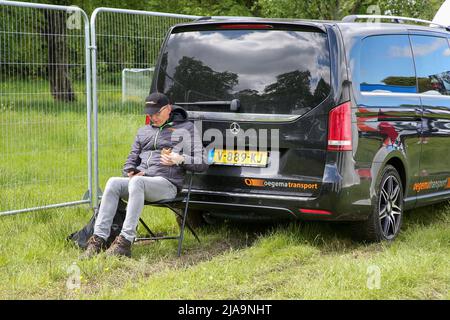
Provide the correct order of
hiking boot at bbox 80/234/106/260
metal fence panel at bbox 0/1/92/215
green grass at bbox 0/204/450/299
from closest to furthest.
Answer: green grass at bbox 0/204/450/299
hiking boot at bbox 80/234/106/260
metal fence panel at bbox 0/1/92/215

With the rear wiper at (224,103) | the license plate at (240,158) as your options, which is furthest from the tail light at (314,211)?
the rear wiper at (224,103)

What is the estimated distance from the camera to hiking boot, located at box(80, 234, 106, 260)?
6.23 metres

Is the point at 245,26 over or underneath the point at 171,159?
over

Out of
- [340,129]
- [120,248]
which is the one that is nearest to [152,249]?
[120,248]

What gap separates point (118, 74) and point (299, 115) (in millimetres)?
2858

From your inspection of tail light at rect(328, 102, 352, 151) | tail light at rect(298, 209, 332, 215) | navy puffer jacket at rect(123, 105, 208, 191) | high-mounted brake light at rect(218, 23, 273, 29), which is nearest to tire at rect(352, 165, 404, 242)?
tail light at rect(298, 209, 332, 215)

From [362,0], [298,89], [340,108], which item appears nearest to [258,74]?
[298,89]

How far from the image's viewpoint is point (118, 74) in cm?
857

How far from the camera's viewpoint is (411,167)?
24.0 feet

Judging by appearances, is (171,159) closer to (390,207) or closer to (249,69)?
(249,69)

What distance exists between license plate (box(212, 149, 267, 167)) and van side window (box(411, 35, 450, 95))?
6.54 ft

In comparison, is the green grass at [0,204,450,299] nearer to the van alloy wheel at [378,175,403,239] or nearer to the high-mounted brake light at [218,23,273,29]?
the van alloy wheel at [378,175,403,239]

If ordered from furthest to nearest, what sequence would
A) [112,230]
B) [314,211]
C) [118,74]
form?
[118,74] < [112,230] < [314,211]

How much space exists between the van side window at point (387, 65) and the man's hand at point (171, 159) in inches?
66.0
